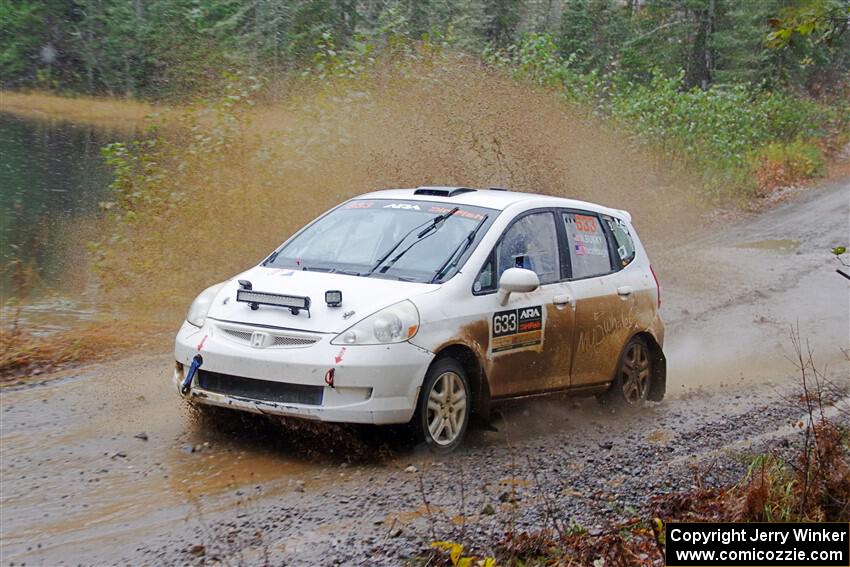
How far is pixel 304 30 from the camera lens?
88.8ft

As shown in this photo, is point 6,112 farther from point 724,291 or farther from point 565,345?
point 565,345

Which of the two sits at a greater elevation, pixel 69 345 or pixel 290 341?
pixel 290 341

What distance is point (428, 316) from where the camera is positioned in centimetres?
690

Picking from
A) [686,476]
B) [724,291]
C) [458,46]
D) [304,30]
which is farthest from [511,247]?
[304,30]

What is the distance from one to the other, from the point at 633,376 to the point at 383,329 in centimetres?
334

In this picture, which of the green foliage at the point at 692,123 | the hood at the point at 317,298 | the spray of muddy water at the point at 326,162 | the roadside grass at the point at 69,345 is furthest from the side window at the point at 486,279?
the green foliage at the point at 692,123

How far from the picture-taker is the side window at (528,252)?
7.60 m

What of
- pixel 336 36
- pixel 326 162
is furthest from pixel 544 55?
pixel 326 162

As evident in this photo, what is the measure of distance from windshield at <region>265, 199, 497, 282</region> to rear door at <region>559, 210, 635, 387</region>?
1066 millimetres

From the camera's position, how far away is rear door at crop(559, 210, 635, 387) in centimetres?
837

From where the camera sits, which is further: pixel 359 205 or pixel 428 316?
pixel 359 205

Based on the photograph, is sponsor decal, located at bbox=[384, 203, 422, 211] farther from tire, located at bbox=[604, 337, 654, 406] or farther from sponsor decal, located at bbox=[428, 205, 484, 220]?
tire, located at bbox=[604, 337, 654, 406]

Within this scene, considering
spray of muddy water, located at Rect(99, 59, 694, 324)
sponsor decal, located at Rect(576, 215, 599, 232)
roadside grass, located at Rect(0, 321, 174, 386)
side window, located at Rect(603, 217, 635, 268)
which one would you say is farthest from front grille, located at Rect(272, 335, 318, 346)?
spray of muddy water, located at Rect(99, 59, 694, 324)

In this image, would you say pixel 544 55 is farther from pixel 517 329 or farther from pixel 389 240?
pixel 517 329
